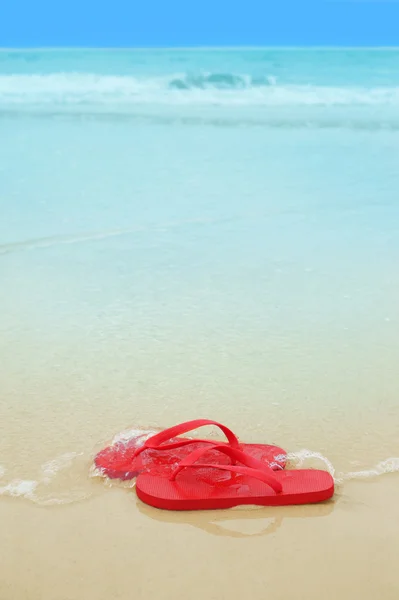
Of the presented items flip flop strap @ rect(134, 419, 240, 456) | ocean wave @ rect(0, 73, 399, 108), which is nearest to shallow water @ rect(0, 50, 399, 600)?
flip flop strap @ rect(134, 419, 240, 456)

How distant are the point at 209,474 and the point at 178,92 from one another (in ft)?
29.1

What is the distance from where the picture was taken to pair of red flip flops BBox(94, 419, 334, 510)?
1.29 m

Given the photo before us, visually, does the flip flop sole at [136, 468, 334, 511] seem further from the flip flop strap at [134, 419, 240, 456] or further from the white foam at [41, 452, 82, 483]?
the white foam at [41, 452, 82, 483]

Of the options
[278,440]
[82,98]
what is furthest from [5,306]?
[82,98]

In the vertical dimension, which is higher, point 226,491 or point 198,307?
point 198,307

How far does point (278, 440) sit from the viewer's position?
5.01 ft

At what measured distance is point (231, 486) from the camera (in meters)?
1.33

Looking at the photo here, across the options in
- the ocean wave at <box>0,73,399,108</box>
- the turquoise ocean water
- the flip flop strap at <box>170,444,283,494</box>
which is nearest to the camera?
the flip flop strap at <box>170,444,283,494</box>

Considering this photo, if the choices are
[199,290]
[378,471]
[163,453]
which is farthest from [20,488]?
[199,290]

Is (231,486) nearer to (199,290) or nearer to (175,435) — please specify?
(175,435)

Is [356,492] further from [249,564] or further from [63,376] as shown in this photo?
[63,376]

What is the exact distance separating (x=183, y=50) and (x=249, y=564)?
1366 cm

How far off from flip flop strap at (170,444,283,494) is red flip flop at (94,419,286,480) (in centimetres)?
2

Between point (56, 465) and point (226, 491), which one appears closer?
point (226, 491)
